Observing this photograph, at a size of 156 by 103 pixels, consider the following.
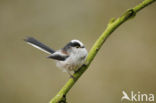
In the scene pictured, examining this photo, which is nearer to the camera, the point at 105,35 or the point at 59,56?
the point at 105,35

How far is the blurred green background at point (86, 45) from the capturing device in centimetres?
450

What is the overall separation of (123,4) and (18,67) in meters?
1.79

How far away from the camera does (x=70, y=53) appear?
1607 millimetres

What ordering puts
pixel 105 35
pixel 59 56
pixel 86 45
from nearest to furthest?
pixel 105 35 < pixel 59 56 < pixel 86 45

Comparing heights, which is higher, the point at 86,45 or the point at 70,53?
the point at 70,53

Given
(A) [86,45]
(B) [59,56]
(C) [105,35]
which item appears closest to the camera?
(C) [105,35]

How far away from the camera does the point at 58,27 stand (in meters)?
4.82

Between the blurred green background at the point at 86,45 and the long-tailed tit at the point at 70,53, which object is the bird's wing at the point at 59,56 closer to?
the long-tailed tit at the point at 70,53

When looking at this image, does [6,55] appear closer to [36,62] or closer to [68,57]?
[36,62]

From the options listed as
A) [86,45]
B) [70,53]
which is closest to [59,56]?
[70,53]

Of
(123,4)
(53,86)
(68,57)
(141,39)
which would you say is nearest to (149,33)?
(141,39)

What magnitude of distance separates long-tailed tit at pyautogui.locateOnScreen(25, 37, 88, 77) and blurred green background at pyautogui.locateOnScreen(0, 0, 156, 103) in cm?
277

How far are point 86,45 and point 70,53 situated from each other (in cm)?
281

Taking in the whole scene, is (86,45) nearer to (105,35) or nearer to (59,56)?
(59,56)
